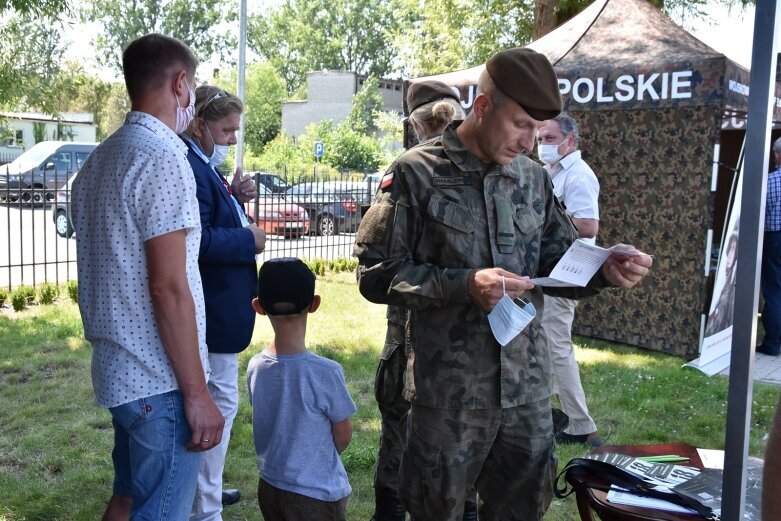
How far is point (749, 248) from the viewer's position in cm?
165

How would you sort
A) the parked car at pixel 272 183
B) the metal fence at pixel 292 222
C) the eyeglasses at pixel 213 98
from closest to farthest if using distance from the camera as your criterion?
the eyeglasses at pixel 213 98 → the metal fence at pixel 292 222 → the parked car at pixel 272 183

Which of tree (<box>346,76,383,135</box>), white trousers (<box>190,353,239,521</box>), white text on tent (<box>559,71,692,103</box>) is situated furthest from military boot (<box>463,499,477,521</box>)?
tree (<box>346,76,383,135</box>)

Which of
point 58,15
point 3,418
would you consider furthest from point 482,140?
point 58,15

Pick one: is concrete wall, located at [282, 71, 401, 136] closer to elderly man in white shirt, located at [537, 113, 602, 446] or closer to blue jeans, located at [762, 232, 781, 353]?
blue jeans, located at [762, 232, 781, 353]

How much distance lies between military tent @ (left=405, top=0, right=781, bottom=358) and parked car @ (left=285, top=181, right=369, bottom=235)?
5.92 m

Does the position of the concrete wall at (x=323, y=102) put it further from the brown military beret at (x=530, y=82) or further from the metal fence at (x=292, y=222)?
the brown military beret at (x=530, y=82)

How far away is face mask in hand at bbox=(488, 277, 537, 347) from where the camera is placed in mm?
2166

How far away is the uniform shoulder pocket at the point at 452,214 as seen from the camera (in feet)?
7.67

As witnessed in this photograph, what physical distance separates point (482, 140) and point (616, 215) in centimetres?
550

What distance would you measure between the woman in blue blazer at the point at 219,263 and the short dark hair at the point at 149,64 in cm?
71

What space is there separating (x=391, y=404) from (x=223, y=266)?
3.01 feet

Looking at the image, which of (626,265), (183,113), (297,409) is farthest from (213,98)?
(626,265)

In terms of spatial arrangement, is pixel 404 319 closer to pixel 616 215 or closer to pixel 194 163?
pixel 194 163

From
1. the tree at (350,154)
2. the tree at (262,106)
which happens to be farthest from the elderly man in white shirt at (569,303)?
the tree at (262,106)
